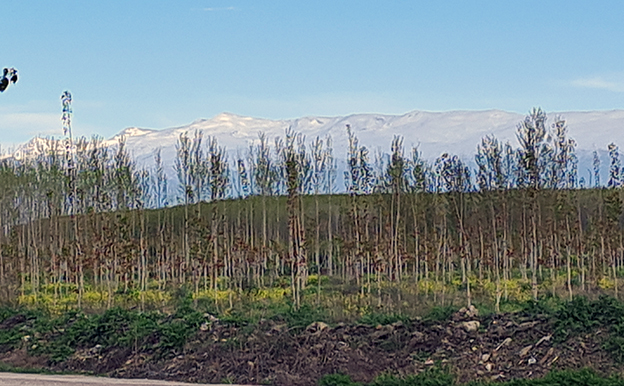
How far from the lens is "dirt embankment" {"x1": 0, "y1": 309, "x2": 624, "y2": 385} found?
43.8 ft

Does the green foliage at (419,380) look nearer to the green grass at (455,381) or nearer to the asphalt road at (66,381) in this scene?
the green grass at (455,381)

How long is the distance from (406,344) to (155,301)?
11353 mm

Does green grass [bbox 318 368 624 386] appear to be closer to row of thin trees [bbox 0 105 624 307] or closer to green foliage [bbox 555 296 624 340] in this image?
green foliage [bbox 555 296 624 340]

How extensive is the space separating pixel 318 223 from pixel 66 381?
20019mm

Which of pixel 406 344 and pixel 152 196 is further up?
pixel 152 196

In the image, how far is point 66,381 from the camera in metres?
13.5

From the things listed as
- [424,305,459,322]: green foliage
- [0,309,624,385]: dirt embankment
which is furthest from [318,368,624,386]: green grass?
[424,305,459,322]: green foliage

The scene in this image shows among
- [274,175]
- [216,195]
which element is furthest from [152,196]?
[216,195]

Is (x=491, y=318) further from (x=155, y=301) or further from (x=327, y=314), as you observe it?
(x=155, y=301)

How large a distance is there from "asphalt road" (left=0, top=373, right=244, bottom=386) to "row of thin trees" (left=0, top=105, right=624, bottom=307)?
7314 millimetres

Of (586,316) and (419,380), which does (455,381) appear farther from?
(586,316)

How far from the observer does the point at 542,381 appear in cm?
1182

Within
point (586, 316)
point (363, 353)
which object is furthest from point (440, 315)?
point (586, 316)

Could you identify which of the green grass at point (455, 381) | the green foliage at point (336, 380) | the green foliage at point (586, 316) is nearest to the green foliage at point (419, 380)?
the green grass at point (455, 381)
